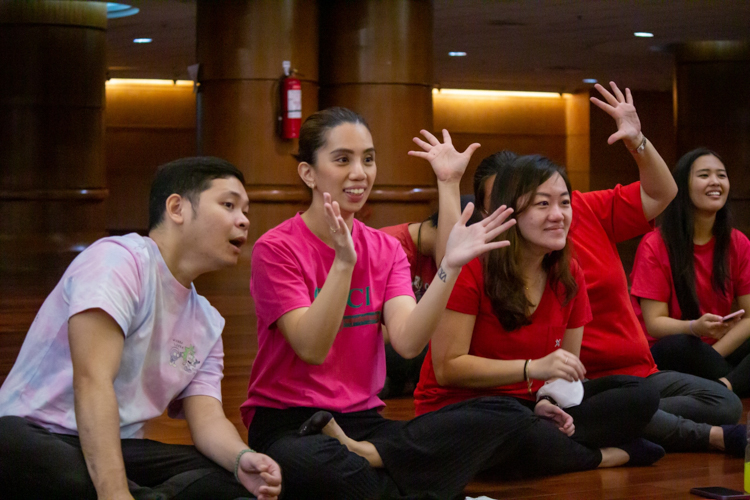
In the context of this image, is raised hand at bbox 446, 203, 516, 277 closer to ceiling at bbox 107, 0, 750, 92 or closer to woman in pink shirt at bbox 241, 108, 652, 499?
woman in pink shirt at bbox 241, 108, 652, 499

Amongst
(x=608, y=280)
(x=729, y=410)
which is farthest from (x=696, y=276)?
(x=608, y=280)

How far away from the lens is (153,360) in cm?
219

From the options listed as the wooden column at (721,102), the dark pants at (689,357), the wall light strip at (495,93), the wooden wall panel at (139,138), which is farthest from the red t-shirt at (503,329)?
the wooden wall panel at (139,138)

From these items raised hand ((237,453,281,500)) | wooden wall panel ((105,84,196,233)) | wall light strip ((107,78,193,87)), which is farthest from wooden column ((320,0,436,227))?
wooden wall panel ((105,84,196,233))

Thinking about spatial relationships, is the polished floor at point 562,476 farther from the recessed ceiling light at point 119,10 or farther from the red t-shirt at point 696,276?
the recessed ceiling light at point 119,10

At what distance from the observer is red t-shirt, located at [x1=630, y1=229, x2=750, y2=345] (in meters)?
3.59

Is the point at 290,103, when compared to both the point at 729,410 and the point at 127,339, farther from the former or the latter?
the point at 127,339

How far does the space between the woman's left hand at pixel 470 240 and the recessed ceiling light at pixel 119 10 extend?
8020 mm

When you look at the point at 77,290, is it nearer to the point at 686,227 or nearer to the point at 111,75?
the point at 686,227

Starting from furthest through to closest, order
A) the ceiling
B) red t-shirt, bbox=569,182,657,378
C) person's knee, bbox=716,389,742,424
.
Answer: the ceiling
person's knee, bbox=716,389,742,424
red t-shirt, bbox=569,182,657,378

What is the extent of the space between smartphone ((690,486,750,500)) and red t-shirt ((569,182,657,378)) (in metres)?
0.62

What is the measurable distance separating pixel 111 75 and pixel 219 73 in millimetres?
8335

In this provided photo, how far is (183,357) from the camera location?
7.39ft

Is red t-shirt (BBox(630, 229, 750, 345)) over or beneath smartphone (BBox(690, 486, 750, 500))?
over
